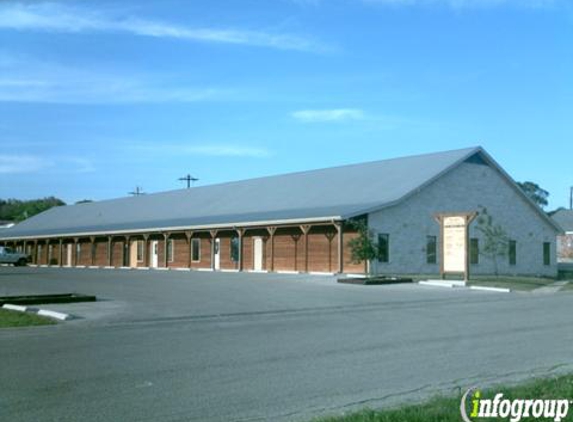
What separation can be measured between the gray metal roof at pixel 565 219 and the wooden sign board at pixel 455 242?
53.3 meters

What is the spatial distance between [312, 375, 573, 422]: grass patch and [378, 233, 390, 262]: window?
27510 mm

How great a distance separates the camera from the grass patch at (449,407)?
6518 millimetres

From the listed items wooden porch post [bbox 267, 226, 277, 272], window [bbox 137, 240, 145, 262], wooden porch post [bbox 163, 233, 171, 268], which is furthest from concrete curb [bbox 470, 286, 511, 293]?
window [bbox 137, 240, 145, 262]

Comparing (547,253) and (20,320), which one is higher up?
(547,253)

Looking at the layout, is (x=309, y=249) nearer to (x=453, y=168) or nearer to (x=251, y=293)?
(x=453, y=168)

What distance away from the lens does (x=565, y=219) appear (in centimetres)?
8200

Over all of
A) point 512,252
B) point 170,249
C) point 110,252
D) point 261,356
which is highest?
point 170,249

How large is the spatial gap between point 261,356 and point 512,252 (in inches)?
1356

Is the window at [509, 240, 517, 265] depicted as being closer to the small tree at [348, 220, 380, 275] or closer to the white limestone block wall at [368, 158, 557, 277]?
the white limestone block wall at [368, 158, 557, 277]

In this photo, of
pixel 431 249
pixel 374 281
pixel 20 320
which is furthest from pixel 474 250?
pixel 20 320

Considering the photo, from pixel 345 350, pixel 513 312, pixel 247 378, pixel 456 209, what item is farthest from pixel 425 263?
pixel 247 378

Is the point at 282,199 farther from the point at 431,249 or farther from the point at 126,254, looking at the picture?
the point at 126,254

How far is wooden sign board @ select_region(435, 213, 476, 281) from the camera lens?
98.4 ft

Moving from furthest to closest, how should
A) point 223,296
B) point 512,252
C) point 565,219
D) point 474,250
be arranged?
point 565,219 < point 512,252 < point 474,250 < point 223,296
